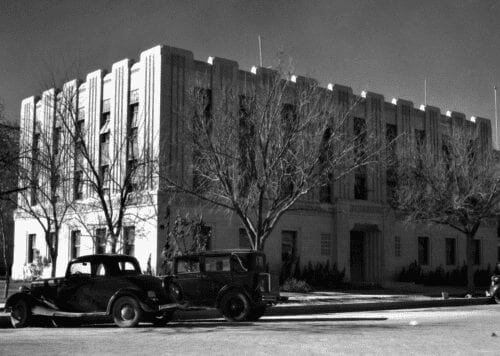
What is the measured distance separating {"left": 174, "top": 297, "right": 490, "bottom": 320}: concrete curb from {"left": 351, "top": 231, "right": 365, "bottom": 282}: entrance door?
10730 millimetres

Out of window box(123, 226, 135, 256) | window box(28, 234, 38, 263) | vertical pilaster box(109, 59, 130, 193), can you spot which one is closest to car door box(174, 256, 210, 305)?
vertical pilaster box(109, 59, 130, 193)

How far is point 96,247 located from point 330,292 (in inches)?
450

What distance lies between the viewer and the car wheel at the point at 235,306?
17155mm

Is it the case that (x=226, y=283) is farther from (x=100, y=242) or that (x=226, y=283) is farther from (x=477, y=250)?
(x=477, y=250)

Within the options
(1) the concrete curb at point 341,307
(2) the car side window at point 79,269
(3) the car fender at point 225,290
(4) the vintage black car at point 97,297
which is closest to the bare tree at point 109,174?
(1) the concrete curb at point 341,307

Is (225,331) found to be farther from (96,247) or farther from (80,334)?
A: (96,247)

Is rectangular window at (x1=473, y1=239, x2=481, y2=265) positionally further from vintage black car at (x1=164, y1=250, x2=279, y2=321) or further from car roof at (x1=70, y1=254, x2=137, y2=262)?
car roof at (x1=70, y1=254, x2=137, y2=262)

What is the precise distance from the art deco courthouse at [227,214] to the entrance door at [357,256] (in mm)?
57

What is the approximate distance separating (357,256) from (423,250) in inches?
211

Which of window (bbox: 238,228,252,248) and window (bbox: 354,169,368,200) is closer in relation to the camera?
window (bbox: 238,228,252,248)

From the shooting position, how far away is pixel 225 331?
14.1 metres

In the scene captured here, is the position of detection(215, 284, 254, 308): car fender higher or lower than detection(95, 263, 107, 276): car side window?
lower

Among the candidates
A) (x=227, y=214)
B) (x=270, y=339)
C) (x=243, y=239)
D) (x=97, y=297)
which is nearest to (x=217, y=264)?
(x=97, y=297)

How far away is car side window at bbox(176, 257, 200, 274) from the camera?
17.8 m
